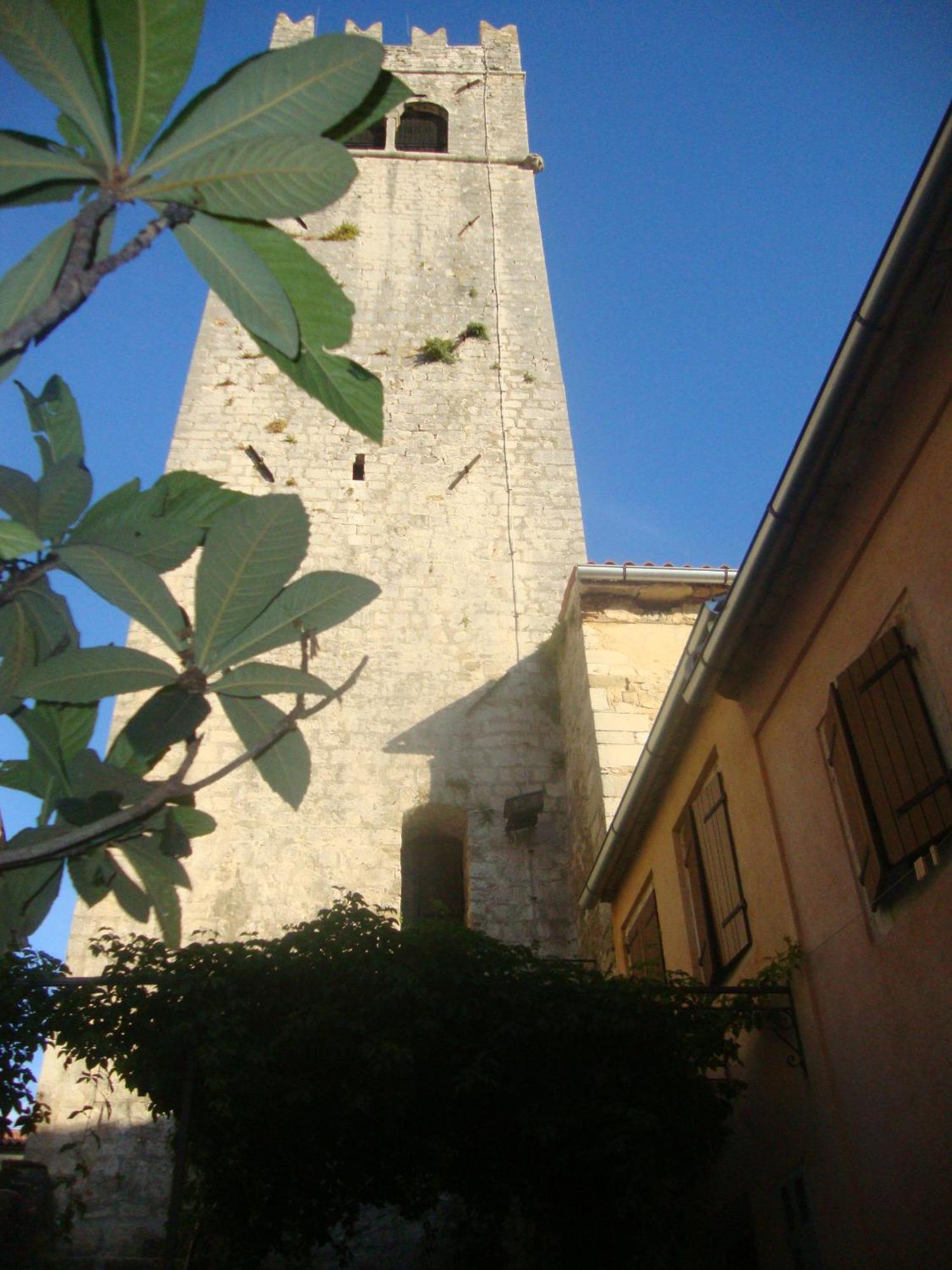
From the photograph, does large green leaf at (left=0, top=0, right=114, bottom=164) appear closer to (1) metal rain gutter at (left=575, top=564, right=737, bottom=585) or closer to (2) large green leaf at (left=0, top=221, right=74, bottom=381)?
(2) large green leaf at (left=0, top=221, right=74, bottom=381)

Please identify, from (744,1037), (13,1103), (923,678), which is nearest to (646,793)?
(744,1037)

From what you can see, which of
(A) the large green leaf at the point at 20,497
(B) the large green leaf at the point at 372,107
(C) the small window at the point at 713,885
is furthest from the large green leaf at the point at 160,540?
(C) the small window at the point at 713,885

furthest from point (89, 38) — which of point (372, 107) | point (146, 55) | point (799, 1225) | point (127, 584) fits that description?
point (799, 1225)

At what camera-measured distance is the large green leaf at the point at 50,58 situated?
1631 mm

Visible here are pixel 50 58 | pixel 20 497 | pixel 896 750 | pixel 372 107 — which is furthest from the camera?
pixel 896 750

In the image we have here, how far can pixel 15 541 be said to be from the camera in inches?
77.3

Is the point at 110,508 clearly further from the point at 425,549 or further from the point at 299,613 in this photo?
the point at 425,549

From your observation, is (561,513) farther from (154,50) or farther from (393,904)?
(154,50)

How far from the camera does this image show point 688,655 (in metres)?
7.06

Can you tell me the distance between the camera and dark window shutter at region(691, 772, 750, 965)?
6621 mm

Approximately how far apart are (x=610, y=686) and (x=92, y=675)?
9108 mm

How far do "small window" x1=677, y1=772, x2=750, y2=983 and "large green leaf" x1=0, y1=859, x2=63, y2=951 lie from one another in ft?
16.0

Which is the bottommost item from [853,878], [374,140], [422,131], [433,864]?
[853,878]

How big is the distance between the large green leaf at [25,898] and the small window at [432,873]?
34.5 ft
